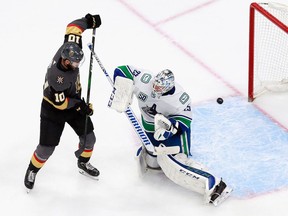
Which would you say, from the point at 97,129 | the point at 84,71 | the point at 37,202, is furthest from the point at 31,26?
the point at 37,202

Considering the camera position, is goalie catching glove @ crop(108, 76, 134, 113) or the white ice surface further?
the white ice surface

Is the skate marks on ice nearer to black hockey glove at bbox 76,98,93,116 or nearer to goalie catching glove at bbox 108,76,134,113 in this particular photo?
goalie catching glove at bbox 108,76,134,113

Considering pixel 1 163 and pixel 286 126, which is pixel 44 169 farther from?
pixel 286 126

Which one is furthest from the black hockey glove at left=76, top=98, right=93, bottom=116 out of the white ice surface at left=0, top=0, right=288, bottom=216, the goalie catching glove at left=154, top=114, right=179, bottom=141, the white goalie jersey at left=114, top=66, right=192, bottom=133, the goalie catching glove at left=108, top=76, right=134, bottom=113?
the white ice surface at left=0, top=0, right=288, bottom=216

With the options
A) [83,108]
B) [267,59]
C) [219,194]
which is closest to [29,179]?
[83,108]

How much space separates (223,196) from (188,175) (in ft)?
0.94

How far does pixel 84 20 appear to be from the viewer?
5.23m

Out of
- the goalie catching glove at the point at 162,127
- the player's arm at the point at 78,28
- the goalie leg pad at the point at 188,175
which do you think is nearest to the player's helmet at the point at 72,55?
the player's arm at the point at 78,28

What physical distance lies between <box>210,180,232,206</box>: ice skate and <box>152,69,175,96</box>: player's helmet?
0.78m

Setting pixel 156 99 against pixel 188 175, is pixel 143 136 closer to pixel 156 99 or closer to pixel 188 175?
pixel 156 99

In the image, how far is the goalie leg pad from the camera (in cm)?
522

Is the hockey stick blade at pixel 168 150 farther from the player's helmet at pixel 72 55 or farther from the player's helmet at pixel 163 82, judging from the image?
the player's helmet at pixel 72 55

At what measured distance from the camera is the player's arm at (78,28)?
5086mm

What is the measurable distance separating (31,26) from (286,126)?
2719 millimetres
